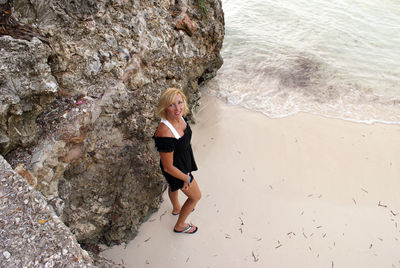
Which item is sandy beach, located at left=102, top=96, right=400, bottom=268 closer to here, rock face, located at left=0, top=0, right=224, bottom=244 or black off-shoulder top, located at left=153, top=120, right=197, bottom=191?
rock face, located at left=0, top=0, right=224, bottom=244

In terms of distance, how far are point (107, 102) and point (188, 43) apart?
7.44 ft

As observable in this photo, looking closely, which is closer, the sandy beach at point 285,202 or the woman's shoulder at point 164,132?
the woman's shoulder at point 164,132

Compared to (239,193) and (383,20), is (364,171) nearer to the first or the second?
(239,193)

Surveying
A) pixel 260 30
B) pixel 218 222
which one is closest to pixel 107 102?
pixel 218 222

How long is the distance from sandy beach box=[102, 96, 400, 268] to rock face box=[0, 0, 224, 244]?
29.2 inches

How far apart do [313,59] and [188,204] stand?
6.53 meters

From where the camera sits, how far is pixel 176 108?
10.1ft

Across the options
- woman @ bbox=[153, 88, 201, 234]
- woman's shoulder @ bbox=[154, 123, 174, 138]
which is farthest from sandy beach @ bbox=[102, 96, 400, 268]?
woman's shoulder @ bbox=[154, 123, 174, 138]

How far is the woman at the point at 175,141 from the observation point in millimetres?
3053

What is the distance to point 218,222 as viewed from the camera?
4.11 m

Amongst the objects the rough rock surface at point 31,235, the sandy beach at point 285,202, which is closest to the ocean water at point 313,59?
Result: the sandy beach at point 285,202

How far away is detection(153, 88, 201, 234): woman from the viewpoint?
120 inches

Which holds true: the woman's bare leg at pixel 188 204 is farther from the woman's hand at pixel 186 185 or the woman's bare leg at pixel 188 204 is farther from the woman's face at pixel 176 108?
the woman's face at pixel 176 108

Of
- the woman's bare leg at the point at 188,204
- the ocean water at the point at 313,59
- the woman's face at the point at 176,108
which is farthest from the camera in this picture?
the ocean water at the point at 313,59
